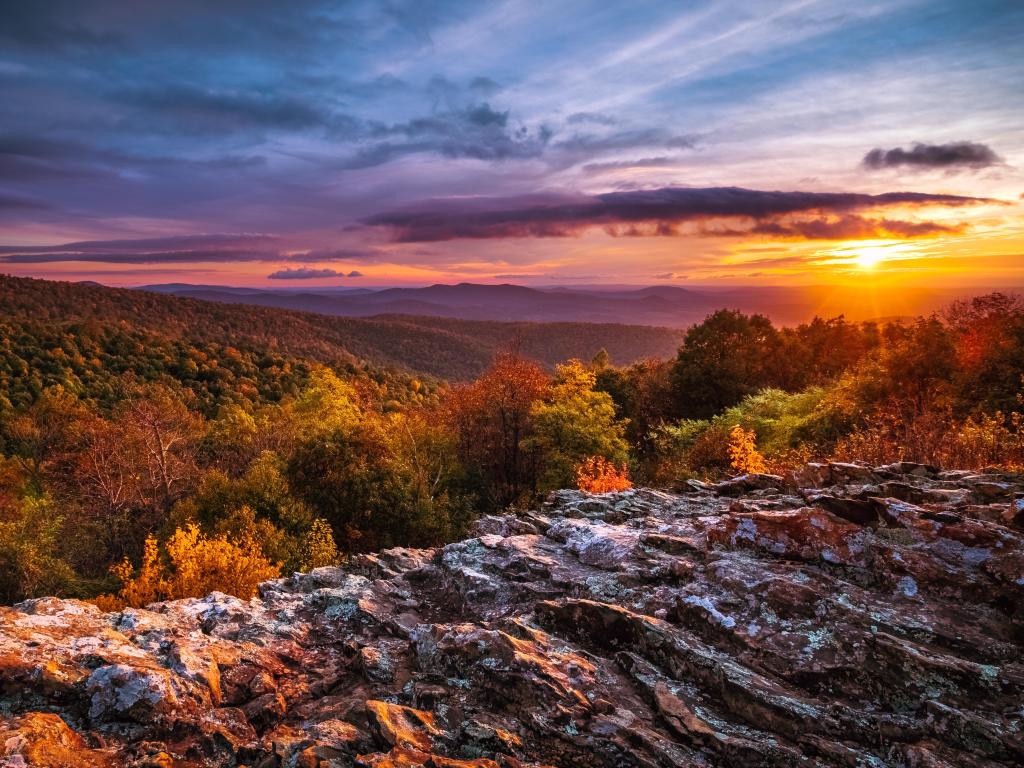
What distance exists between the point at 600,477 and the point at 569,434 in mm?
5469

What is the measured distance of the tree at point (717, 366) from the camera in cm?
4578

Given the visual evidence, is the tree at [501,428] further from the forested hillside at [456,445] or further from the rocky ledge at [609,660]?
the rocky ledge at [609,660]

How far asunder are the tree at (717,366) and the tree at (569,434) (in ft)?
45.9

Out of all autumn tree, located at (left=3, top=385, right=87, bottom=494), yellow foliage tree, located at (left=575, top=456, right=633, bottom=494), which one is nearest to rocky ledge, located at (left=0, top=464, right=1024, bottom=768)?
yellow foliage tree, located at (left=575, top=456, right=633, bottom=494)

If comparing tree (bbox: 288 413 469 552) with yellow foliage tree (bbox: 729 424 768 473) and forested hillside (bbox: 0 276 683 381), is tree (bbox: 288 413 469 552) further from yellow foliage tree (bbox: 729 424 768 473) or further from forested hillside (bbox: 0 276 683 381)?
forested hillside (bbox: 0 276 683 381)

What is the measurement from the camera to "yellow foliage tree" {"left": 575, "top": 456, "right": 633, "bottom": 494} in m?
26.7

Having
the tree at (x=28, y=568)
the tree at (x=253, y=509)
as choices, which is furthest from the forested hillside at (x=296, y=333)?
the tree at (x=253, y=509)

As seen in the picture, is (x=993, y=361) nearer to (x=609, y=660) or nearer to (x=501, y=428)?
(x=609, y=660)

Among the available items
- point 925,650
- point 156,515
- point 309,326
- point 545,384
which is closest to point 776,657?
point 925,650

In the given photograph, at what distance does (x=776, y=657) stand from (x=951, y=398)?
83.6 feet

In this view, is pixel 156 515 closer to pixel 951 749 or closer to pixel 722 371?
pixel 951 749

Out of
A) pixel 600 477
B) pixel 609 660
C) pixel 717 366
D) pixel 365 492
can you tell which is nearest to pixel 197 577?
pixel 365 492

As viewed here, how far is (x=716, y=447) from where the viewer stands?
27656mm

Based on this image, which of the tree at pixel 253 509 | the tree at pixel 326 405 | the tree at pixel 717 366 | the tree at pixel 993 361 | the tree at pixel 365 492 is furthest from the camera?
the tree at pixel 717 366
